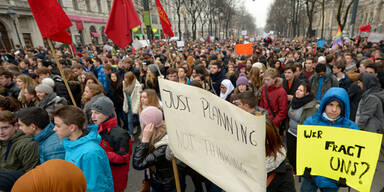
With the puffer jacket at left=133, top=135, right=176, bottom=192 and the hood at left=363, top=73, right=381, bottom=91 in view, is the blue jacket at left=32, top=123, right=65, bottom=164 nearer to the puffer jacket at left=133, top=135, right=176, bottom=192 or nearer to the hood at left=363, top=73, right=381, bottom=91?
the puffer jacket at left=133, top=135, right=176, bottom=192

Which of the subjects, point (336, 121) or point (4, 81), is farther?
point (4, 81)

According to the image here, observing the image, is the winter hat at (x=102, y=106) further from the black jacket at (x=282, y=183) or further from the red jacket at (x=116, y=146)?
the black jacket at (x=282, y=183)

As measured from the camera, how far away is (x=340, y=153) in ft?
6.32

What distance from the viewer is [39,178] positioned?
1183mm

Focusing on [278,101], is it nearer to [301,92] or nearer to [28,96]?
[301,92]

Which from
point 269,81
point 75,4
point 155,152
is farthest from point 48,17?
point 75,4

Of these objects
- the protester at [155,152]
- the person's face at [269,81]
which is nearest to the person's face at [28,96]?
the protester at [155,152]

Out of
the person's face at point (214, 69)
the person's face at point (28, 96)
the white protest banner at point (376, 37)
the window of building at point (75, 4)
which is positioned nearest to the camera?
the person's face at point (28, 96)

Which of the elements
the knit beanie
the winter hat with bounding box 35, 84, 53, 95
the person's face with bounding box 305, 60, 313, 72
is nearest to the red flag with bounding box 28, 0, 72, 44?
the winter hat with bounding box 35, 84, 53, 95

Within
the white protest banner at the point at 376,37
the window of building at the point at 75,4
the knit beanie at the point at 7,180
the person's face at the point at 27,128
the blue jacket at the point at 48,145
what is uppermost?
the window of building at the point at 75,4

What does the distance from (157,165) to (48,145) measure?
1265 millimetres

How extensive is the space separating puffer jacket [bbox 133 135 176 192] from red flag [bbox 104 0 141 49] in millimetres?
2269

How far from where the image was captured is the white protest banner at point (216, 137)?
4.48 ft

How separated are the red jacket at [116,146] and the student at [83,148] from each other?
338mm
